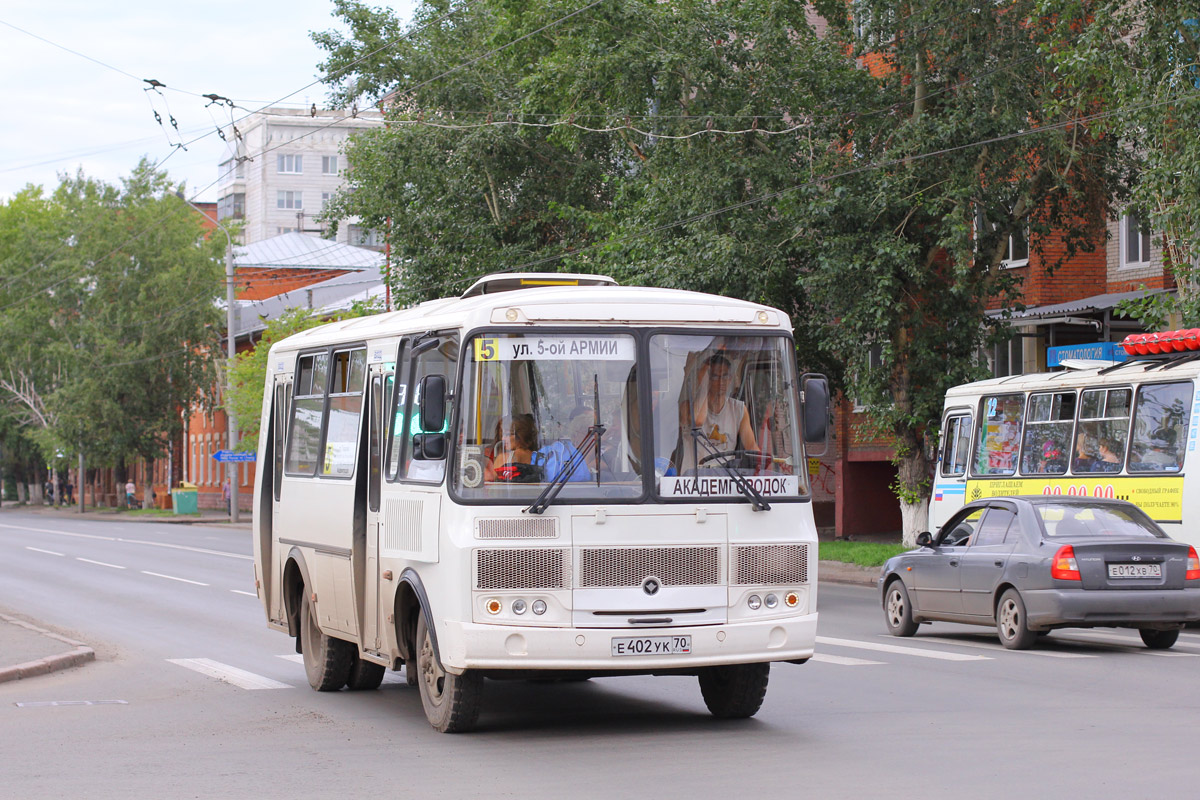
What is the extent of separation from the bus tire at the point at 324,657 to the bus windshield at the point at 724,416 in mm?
3866

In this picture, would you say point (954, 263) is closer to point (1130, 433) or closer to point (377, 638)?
point (1130, 433)

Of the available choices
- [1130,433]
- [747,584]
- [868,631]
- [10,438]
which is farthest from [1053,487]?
[10,438]

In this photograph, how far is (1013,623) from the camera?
Answer: 49.7ft

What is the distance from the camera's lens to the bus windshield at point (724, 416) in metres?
9.61

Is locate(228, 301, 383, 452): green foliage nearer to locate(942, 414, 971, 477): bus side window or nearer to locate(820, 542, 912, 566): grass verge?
locate(820, 542, 912, 566): grass verge

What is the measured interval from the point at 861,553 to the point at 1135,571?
15196 millimetres

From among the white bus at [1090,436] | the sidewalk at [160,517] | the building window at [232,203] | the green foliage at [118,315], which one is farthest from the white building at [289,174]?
the white bus at [1090,436]

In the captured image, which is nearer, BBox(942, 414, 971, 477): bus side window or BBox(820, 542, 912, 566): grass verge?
BBox(942, 414, 971, 477): bus side window

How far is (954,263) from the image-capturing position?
2708cm

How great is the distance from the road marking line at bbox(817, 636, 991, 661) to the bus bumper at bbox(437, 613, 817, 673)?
5.30m

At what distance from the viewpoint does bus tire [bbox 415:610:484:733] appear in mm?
9609

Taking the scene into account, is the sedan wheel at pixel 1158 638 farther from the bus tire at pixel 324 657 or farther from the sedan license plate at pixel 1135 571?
the bus tire at pixel 324 657

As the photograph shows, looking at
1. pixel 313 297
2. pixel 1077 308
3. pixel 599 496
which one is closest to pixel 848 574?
pixel 1077 308

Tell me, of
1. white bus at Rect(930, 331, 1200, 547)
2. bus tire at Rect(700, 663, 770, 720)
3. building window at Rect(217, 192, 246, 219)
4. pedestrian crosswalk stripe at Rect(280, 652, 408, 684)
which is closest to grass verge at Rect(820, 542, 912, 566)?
white bus at Rect(930, 331, 1200, 547)
